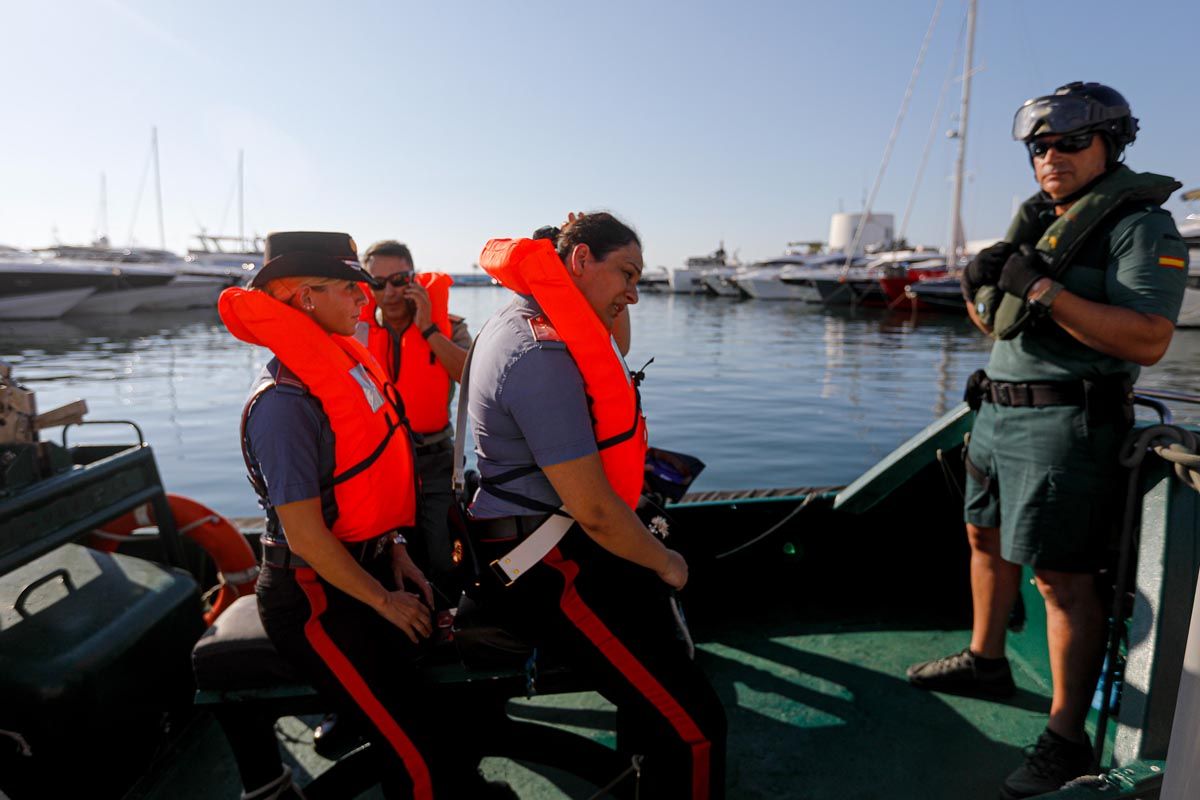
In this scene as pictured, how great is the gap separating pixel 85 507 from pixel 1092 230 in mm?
3795

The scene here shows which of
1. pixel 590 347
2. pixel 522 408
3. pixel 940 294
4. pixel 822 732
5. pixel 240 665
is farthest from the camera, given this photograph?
pixel 940 294

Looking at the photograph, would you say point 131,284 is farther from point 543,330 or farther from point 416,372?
point 543,330

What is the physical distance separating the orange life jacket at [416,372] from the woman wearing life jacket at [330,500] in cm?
160

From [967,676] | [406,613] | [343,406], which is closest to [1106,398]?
[967,676]

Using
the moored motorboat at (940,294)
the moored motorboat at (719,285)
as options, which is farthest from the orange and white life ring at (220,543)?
the moored motorboat at (719,285)

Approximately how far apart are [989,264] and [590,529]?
5.96 feet

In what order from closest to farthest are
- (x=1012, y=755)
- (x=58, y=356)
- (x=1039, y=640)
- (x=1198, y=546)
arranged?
A: (x=1198, y=546)
(x=1012, y=755)
(x=1039, y=640)
(x=58, y=356)

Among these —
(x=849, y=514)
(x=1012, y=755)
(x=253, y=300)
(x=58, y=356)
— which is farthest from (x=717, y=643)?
(x=58, y=356)

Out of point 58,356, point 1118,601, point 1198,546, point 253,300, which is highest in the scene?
point 253,300

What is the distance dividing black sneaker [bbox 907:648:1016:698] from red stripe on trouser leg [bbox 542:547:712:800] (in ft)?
5.44

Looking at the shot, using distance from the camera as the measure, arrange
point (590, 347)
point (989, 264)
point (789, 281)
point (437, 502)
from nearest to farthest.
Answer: point (590, 347)
point (989, 264)
point (437, 502)
point (789, 281)

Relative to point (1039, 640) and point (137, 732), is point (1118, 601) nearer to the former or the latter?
point (1039, 640)

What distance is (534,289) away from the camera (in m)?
1.93

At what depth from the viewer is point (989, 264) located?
Answer: 2566 mm
